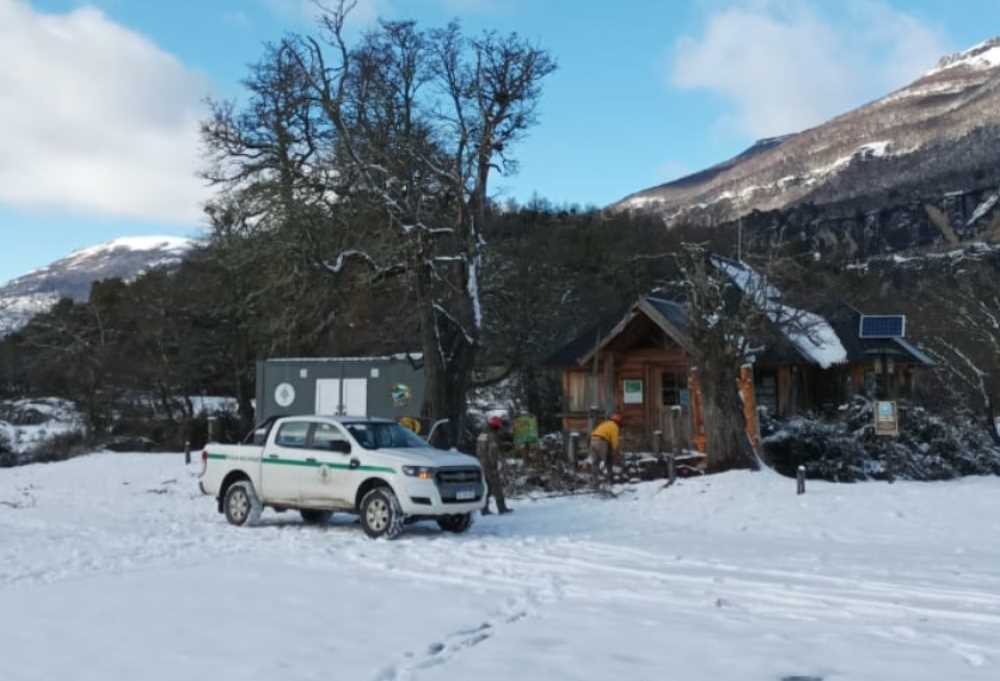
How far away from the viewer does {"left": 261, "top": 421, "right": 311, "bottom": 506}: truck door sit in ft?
50.9

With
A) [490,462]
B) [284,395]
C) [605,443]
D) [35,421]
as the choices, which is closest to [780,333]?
[605,443]

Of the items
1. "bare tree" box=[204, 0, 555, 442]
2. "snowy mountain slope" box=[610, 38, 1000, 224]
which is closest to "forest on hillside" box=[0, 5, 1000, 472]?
"bare tree" box=[204, 0, 555, 442]

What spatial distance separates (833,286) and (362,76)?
44.8 feet

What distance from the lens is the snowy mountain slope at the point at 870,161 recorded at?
329 ft

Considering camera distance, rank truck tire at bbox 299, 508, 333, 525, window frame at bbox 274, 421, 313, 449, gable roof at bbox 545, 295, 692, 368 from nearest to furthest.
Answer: window frame at bbox 274, 421, 313, 449 → truck tire at bbox 299, 508, 333, 525 → gable roof at bbox 545, 295, 692, 368

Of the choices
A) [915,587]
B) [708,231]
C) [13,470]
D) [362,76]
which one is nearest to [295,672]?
[915,587]

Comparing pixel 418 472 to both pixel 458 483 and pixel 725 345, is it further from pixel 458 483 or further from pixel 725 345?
pixel 725 345

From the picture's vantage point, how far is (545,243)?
4456cm

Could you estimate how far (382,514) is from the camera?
14328 mm

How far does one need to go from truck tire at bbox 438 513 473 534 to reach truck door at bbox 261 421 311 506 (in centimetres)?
221

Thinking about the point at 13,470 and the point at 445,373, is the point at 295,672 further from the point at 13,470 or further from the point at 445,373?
the point at 13,470

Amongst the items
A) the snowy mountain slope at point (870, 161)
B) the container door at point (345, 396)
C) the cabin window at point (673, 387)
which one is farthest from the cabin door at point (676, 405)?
the snowy mountain slope at point (870, 161)

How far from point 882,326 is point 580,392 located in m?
10.6

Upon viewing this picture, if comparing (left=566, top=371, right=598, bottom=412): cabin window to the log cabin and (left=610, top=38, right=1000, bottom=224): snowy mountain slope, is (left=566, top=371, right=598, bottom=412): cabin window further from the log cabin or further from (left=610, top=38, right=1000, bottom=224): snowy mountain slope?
(left=610, top=38, right=1000, bottom=224): snowy mountain slope
